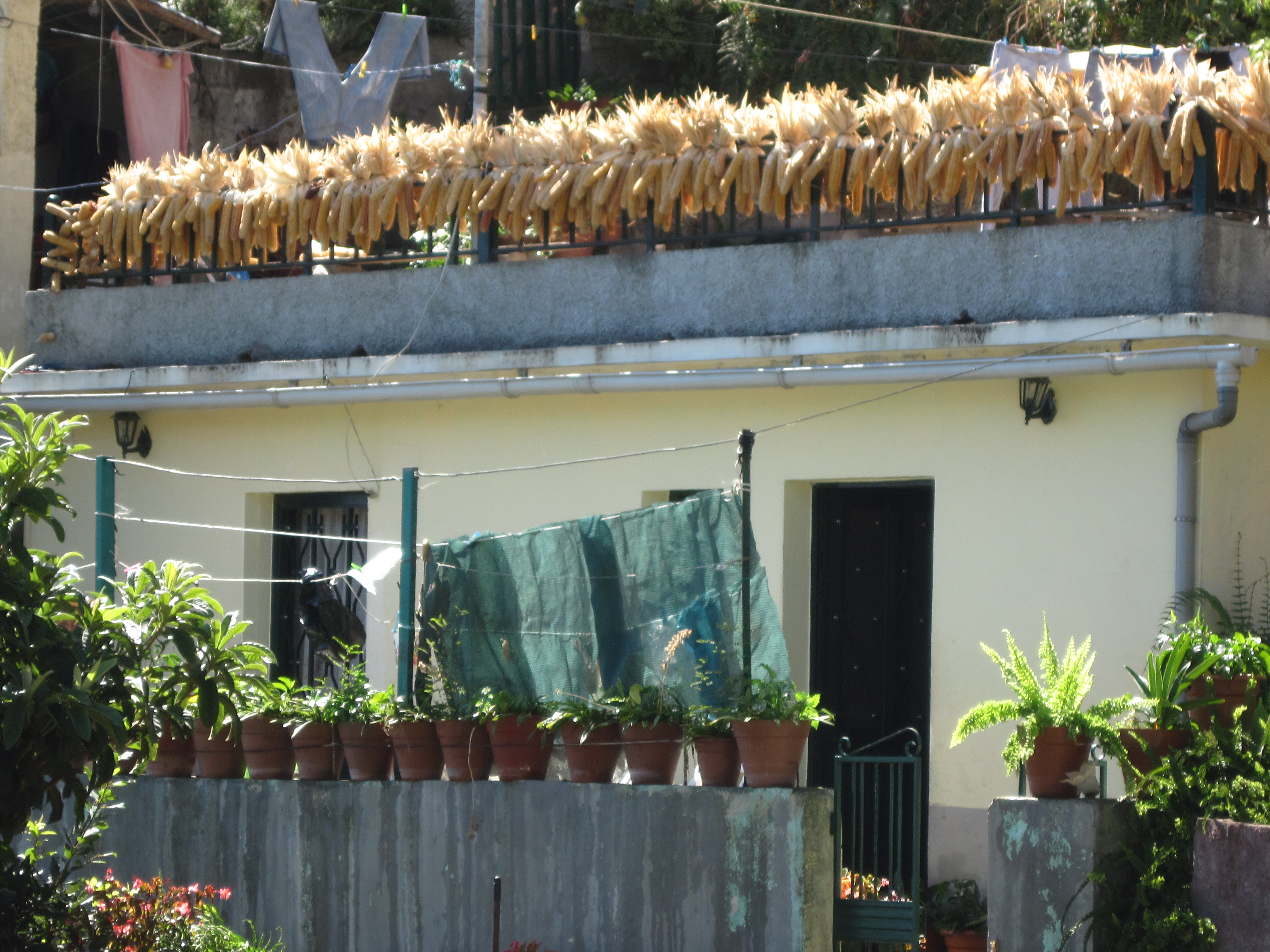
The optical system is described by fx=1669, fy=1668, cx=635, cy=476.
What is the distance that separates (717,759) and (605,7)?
13.5 metres

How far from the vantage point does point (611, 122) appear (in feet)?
34.6

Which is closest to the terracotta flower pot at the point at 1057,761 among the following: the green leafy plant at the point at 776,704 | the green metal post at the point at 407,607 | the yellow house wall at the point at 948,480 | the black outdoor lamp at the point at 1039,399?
the green leafy plant at the point at 776,704

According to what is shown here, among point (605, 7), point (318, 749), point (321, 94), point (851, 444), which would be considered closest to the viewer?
point (318, 749)

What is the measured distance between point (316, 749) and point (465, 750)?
913 millimetres

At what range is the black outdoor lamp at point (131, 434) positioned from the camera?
1218 cm

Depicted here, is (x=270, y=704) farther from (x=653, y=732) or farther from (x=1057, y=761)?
(x=1057, y=761)

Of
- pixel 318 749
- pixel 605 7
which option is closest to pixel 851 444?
pixel 318 749

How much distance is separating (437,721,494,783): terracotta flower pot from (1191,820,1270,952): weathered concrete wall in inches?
132

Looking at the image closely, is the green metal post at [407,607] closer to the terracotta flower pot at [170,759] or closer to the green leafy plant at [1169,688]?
the terracotta flower pot at [170,759]

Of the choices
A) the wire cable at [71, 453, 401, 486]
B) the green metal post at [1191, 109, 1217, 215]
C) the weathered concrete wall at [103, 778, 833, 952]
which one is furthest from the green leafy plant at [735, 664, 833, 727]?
the green metal post at [1191, 109, 1217, 215]

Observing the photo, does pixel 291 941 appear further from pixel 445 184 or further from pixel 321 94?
pixel 321 94

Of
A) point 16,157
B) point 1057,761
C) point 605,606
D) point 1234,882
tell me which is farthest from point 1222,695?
point 16,157

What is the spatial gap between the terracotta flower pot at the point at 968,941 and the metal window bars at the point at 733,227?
3.97m

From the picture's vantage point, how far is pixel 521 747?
814cm
